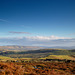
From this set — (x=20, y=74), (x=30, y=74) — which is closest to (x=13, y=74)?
(x=20, y=74)

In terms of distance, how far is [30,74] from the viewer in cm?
1477

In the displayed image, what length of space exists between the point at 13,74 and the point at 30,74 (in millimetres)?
2788

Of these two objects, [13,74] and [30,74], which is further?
[30,74]

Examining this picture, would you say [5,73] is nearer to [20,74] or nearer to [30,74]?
[20,74]

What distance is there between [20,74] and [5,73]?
2.10m

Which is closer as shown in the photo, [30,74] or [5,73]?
[5,73]

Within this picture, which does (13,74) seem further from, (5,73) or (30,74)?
(30,74)

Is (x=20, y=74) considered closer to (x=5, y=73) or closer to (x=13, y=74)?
(x=13, y=74)

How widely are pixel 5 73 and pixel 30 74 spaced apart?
377cm

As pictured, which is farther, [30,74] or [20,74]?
[30,74]

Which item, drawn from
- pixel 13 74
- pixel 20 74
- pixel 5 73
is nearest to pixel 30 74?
pixel 20 74

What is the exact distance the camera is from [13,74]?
13.2m

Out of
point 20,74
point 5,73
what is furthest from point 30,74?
point 5,73

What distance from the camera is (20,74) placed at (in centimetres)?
1380
